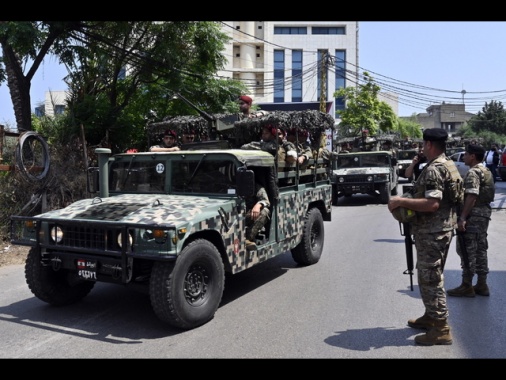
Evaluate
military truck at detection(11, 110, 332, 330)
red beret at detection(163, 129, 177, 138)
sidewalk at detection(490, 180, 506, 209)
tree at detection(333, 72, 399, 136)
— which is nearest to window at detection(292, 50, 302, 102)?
tree at detection(333, 72, 399, 136)

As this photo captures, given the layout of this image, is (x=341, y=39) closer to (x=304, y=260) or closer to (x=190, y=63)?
(x=190, y=63)

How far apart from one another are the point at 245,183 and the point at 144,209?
3.54 ft

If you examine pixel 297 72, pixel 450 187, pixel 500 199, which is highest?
pixel 297 72

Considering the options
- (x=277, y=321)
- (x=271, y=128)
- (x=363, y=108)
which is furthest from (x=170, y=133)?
(x=363, y=108)

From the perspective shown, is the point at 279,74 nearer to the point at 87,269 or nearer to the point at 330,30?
the point at 330,30

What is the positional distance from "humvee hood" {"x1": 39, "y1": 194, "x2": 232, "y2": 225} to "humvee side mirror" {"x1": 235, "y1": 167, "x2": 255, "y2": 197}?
0.66ft

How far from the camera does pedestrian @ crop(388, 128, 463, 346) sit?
14.1ft

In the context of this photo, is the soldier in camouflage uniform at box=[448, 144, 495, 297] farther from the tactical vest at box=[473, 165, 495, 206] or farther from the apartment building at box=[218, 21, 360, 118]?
the apartment building at box=[218, 21, 360, 118]

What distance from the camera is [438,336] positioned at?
4273 mm

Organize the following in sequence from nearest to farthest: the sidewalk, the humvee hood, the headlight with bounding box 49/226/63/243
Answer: the humvee hood, the headlight with bounding box 49/226/63/243, the sidewalk

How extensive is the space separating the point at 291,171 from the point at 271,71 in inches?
1920

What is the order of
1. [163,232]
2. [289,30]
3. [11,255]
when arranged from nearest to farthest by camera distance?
Answer: 1. [163,232]
2. [11,255]
3. [289,30]

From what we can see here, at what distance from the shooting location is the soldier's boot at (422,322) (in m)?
4.46

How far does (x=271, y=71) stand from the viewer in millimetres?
54000
